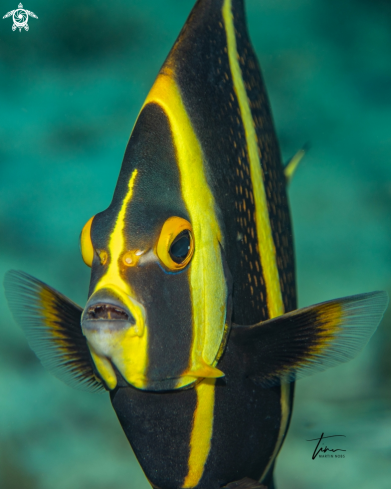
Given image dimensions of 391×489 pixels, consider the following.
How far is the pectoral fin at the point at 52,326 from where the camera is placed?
1.05m

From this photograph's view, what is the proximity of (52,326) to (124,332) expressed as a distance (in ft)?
1.43

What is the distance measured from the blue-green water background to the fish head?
3.10 meters

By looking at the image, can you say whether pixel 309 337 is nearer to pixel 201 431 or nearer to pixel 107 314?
pixel 201 431

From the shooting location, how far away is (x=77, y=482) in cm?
319

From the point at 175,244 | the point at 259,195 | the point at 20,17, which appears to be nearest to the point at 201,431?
the point at 175,244

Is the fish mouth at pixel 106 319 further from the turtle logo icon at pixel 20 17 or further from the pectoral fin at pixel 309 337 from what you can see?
the turtle logo icon at pixel 20 17

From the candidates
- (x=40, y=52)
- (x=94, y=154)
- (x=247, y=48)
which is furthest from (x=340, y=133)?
(x=247, y=48)

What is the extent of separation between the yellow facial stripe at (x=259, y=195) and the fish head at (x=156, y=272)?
245 millimetres

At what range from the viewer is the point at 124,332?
739mm

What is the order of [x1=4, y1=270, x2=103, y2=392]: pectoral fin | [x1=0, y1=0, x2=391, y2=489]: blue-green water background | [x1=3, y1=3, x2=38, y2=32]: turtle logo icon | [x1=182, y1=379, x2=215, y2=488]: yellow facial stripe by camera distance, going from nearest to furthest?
[x1=182, y1=379, x2=215, y2=488]: yellow facial stripe < [x1=4, y1=270, x2=103, y2=392]: pectoral fin < [x1=0, y1=0, x2=391, y2=489]: blue-green water background < [x1=3, y1=3, x2=38, y2=32]: turtle logo icon

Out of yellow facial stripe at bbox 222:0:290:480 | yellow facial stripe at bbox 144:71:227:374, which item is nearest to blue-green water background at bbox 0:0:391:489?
yellow facial stripe at bbox 222:0:290:480

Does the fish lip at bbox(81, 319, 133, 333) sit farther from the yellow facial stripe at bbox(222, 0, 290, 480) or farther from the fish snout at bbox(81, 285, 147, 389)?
the yellow facial stripe at bbox(222, 0, 290, 480)

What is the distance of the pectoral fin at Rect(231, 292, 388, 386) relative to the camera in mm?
877

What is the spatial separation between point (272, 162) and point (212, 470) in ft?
2.90
